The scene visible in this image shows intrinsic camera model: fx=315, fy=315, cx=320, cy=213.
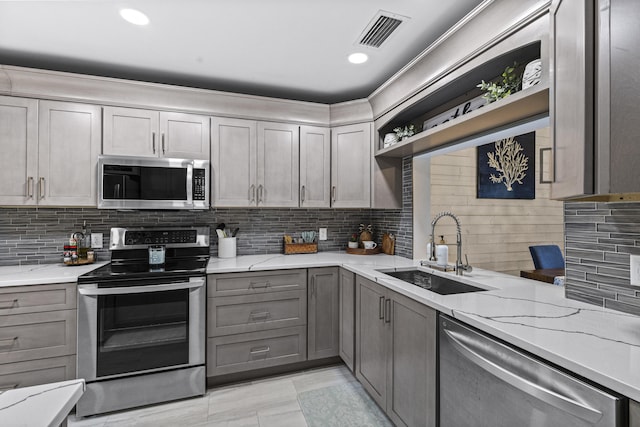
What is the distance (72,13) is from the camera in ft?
6.08

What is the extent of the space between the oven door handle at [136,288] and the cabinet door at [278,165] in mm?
887

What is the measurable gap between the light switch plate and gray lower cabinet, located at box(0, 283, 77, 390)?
300cm

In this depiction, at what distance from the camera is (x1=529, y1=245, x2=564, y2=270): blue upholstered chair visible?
317cm

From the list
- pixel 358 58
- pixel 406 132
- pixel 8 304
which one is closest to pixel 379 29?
pixel 358 58

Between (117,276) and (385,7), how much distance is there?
93.1 inches

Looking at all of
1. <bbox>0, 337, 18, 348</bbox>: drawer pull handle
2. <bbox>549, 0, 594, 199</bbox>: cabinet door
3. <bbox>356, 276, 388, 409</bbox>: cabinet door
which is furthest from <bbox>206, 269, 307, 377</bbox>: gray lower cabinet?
<bbox>549, 0, 594, 199</bbox>: cabinet door

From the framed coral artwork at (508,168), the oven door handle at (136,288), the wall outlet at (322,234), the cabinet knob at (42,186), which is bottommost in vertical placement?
the oven door handle at (136,288)

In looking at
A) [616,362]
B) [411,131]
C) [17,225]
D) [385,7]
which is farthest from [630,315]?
[17,225]

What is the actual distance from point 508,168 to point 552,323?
2.56 m

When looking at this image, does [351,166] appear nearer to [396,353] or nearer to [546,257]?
[396,353]

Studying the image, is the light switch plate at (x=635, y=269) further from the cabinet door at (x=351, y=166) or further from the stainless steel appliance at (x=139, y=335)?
the stainless steel appliance at (x=139, y=335)

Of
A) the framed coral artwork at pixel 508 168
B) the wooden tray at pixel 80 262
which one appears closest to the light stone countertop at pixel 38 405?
the wooden tray at pixel 80 262

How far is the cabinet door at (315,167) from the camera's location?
294 cm

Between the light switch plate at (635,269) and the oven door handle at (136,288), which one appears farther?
the oven door handle at (136,288)
